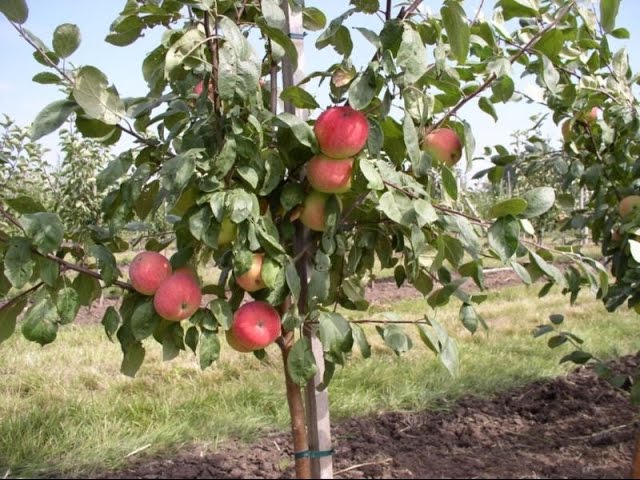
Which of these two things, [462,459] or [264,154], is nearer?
[264,154]

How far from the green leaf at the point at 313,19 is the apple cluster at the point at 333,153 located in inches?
15.0

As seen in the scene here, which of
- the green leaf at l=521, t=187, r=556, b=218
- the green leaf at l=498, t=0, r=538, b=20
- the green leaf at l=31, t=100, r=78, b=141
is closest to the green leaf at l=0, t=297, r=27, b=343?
the green leaf at l=31, t=100, r=78, b=141

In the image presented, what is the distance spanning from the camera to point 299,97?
1061 mm

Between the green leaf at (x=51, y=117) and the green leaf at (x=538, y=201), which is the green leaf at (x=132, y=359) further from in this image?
the green leaf at (x=538, y=201)

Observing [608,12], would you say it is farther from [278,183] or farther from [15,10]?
[15,10]

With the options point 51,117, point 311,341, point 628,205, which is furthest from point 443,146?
point 628,205

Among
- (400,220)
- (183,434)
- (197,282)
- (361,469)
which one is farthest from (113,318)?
(183,434)

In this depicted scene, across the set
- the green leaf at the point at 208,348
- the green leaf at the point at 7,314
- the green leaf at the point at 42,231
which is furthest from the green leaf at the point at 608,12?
the green leaf at the point at 7,314

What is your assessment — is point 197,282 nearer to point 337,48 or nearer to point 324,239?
point 324,239

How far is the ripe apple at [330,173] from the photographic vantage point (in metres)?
1.02

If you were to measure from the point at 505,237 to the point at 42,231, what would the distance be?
748mm

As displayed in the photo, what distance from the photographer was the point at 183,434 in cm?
217

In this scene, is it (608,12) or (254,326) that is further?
(608,12)

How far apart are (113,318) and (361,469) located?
0.99m
